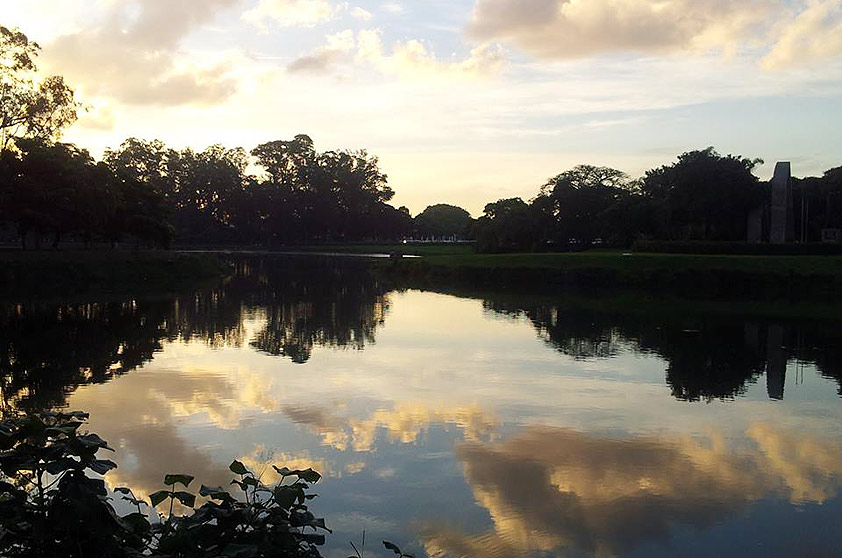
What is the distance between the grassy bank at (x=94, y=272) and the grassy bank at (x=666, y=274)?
16855 mm

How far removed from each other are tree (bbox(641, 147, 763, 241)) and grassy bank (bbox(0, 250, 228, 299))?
41422mm

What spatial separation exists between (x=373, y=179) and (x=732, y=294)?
10147 cm

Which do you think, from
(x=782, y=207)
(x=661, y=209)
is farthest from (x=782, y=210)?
(x=661, y=209)

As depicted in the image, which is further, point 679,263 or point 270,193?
point 270,193

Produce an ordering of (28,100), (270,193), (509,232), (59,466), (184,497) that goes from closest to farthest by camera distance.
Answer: (59,466), (184,497), (28,100), (509,232), (270,193)

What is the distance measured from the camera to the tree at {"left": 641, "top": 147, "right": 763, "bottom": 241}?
65.7 meters

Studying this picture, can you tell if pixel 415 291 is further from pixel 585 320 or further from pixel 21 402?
pixel 21 402

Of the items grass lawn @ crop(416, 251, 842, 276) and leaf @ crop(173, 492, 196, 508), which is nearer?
leaf @ crop(173, 492, 196, 508)

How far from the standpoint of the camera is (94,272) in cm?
4700

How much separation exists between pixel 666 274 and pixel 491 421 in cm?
3634

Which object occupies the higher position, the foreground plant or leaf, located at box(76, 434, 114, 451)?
leaf, located at box(76, 434, 114, 451)

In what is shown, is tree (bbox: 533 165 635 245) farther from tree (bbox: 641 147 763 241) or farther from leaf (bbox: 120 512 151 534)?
leaf (bbox: 120 512 151 534)

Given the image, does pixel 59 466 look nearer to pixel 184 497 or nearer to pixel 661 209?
pixel 184 497

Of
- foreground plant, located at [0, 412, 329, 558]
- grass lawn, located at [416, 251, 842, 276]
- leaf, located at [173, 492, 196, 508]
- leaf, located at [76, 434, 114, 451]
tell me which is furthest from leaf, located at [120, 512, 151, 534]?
grass lawn, located at [416, 251, 842, 276]
